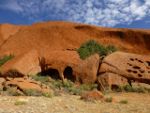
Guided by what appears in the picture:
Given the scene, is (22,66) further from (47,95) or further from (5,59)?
(47,95)

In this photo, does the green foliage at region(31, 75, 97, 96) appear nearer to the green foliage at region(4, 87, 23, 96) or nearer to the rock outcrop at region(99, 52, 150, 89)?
the rock outcrop at region(99, 52, 150, 89)

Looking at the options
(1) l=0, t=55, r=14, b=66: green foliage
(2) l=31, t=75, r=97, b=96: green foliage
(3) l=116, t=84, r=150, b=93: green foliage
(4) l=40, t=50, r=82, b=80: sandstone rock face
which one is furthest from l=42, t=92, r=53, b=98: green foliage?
(1) l=0, t=55, r=14, b=66: green foliage

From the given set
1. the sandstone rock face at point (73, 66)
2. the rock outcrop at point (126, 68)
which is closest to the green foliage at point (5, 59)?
the sandstone rock face at point (73, 66)

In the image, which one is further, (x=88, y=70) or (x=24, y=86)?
(x=88, y=70)

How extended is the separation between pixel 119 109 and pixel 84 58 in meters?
13.2

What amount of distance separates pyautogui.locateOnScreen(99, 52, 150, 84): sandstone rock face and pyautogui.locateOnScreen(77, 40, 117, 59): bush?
3.31 metres

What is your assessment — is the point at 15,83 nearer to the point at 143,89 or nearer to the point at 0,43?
the point at 143,89

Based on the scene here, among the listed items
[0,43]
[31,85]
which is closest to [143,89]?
[31,85]

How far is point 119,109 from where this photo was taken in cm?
1720

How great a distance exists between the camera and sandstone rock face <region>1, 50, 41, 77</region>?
96.4 feet

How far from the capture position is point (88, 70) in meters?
28.5

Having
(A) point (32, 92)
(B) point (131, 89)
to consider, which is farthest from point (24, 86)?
(B) point (131, 89)

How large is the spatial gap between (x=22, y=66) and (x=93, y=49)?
696 cm

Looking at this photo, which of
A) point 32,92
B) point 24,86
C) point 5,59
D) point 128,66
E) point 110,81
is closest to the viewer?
point 32,92
